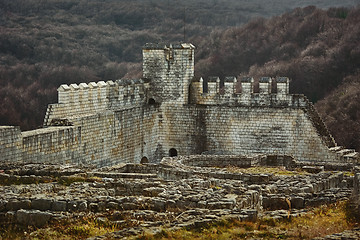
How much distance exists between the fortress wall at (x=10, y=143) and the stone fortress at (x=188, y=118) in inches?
190

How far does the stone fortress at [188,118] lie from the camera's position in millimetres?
31781

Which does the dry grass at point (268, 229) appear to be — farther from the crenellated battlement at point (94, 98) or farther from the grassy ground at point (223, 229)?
the crenellated battlement at point (94, 98)

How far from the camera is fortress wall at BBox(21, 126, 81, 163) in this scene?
26.3 m

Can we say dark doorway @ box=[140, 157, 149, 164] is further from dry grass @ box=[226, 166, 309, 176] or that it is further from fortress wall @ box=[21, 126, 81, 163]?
dry grass @ box=[226, 166, 309, 176]

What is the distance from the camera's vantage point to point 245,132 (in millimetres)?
34000

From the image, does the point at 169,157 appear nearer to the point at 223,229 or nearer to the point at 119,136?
the point at 119,136

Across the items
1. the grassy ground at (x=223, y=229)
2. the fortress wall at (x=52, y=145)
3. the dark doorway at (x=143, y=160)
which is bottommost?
the grassy ground at (x=223, y=229)

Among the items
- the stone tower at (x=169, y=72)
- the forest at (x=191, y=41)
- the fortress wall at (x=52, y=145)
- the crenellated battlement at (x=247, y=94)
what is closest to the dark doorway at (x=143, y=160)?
the stone tower at (x=169, y=72)

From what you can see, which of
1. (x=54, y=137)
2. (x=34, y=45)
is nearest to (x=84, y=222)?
(x=54, y=137)

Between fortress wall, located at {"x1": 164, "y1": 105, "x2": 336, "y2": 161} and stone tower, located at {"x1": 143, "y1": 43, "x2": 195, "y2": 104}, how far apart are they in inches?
20.7

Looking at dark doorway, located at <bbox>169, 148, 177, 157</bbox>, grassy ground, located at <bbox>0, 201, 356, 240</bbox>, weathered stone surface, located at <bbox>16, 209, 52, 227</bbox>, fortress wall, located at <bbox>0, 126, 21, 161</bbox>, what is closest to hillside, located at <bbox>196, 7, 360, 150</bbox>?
dark doorway, located at <bbox>169, 148, 177, 157</bbox>

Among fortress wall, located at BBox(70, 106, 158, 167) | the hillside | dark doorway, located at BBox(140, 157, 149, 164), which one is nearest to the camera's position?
fortress wall, located at BBox(70, 106, 158, 167)

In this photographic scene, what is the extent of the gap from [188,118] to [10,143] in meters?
10.3

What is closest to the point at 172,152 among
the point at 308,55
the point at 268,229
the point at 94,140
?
the point at 94,140
